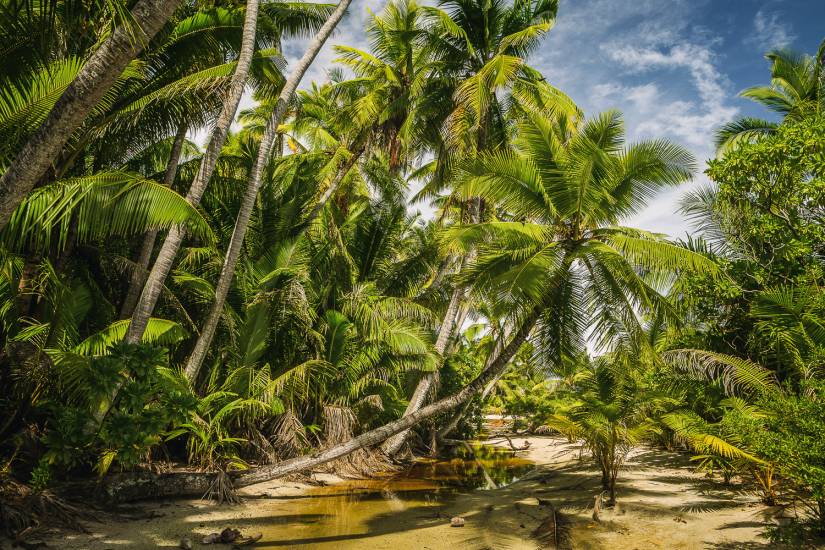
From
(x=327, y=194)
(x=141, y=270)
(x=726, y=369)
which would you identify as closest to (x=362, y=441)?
(x=141, y=270)

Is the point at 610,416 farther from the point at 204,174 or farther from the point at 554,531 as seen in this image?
the point at 204,174

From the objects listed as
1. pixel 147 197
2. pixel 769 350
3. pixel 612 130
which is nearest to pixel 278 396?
pixel 147 197

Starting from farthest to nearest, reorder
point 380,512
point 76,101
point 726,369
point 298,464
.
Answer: point 726,369, point 380,512, point 298,464, point 76,101

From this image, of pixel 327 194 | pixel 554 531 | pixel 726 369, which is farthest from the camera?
pixel 327 194

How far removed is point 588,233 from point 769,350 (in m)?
4.42

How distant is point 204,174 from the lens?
7473 millimetres

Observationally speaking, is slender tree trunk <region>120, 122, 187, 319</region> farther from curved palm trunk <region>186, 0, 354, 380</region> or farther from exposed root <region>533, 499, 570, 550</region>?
exposed root <region>533, 499, 570, 550</region>

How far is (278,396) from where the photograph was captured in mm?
9523

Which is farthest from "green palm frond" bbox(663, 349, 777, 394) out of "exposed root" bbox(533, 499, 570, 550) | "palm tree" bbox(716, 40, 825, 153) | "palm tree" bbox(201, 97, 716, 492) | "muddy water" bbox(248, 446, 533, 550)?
"palm tree" bbox(716, 40, 825, 153)

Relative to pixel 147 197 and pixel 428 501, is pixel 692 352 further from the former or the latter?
pixel 147 197

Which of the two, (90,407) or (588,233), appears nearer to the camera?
(90,407)

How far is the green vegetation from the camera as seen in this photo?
5.39m

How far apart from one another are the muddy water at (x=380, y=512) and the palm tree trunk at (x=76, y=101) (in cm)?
484

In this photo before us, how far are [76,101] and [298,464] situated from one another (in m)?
6.15
